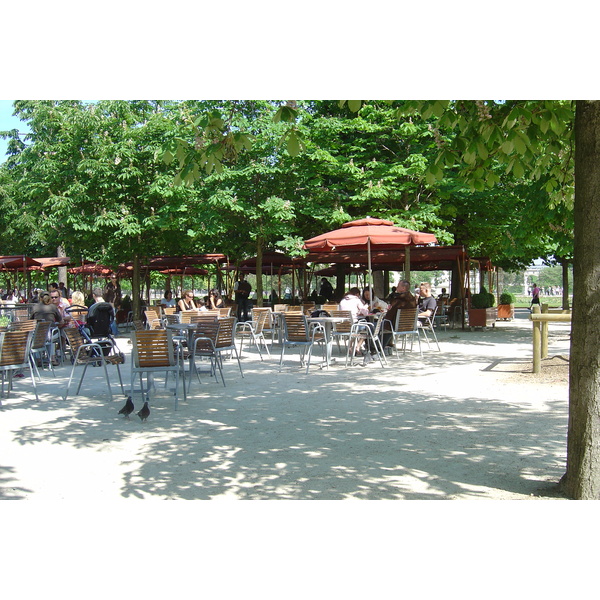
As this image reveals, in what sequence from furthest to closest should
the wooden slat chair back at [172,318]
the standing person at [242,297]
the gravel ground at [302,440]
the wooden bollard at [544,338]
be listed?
the standing person at [242,297]
the wooden slat chair back at [172,318]
the wooden bollard at [544,338]
the gravel ground at [302,440]

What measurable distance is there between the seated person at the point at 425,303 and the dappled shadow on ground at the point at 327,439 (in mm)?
4849

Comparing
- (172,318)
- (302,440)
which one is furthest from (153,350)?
(172,318)

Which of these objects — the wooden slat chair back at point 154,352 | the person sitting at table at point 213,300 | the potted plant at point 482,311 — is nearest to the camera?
the wooden slat chair back at point 154,352

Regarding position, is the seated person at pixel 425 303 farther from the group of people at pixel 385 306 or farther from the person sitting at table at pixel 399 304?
the person sitting at table at pixel 399 304

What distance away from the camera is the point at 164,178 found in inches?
728

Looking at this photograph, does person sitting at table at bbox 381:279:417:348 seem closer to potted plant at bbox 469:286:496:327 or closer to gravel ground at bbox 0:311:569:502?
gravel ground at bbox 0:311:569:502

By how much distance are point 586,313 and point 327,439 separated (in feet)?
8.79

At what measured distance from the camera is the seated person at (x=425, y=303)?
13730 mm

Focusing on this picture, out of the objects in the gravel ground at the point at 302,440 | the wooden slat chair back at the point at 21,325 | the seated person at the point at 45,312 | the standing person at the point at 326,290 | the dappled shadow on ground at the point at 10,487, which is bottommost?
the dappled shadow on ground at the point at 10,487

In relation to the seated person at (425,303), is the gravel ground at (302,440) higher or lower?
lower

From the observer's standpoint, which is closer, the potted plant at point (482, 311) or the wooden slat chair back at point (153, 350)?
the wooden slat chair back at point (153, 350)

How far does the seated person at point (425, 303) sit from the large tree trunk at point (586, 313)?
933cm

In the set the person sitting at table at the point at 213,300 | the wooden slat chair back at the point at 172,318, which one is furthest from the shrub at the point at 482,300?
the wooden slat chair back at the point at 172,318
